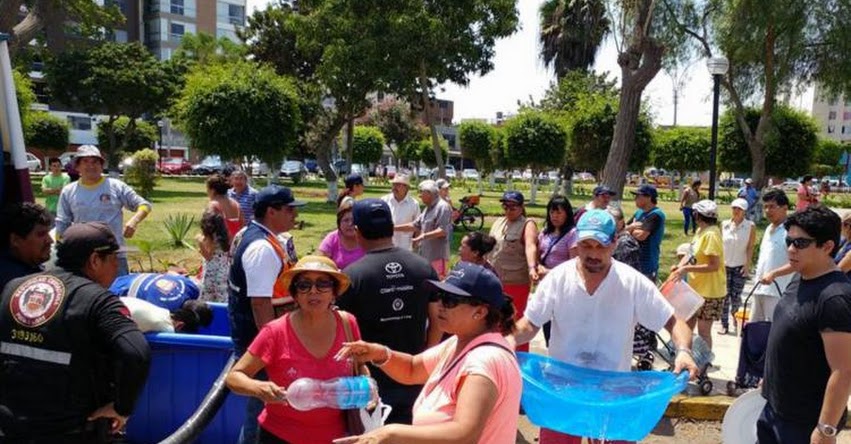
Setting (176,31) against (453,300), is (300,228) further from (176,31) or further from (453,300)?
(176,31)

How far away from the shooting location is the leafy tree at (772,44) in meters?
18.9

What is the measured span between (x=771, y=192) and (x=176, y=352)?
5.56m

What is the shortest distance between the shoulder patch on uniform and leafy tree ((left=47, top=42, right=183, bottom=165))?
1566 inches

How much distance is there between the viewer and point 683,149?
122 ft

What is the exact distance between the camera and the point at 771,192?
6.66 m

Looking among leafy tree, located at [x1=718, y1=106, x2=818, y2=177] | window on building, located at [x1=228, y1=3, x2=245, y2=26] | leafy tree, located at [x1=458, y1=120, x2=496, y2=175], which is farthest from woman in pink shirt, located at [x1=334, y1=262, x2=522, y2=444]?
window on building, located at [x1=228, y1=3, x2=245, y2=26]

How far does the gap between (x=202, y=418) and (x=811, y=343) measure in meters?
3.06

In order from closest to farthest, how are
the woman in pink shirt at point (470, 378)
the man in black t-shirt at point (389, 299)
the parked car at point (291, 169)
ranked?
1. the woman in pink shirt at point (470, 378)
2. the man in black t-shirt at point (389, 299)
3. the parked car at point (291, 169)

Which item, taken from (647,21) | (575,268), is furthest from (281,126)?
(575,268)

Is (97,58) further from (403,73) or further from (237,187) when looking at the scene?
(237,187)

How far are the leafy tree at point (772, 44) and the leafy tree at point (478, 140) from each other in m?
15.8

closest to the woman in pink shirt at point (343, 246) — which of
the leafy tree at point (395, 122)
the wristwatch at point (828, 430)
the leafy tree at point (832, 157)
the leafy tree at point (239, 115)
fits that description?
the wristwatch at point (828, 430)

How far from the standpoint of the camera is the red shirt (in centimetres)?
288

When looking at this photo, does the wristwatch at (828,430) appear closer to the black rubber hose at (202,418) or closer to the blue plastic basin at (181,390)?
the black rubber hose at (202,418)
